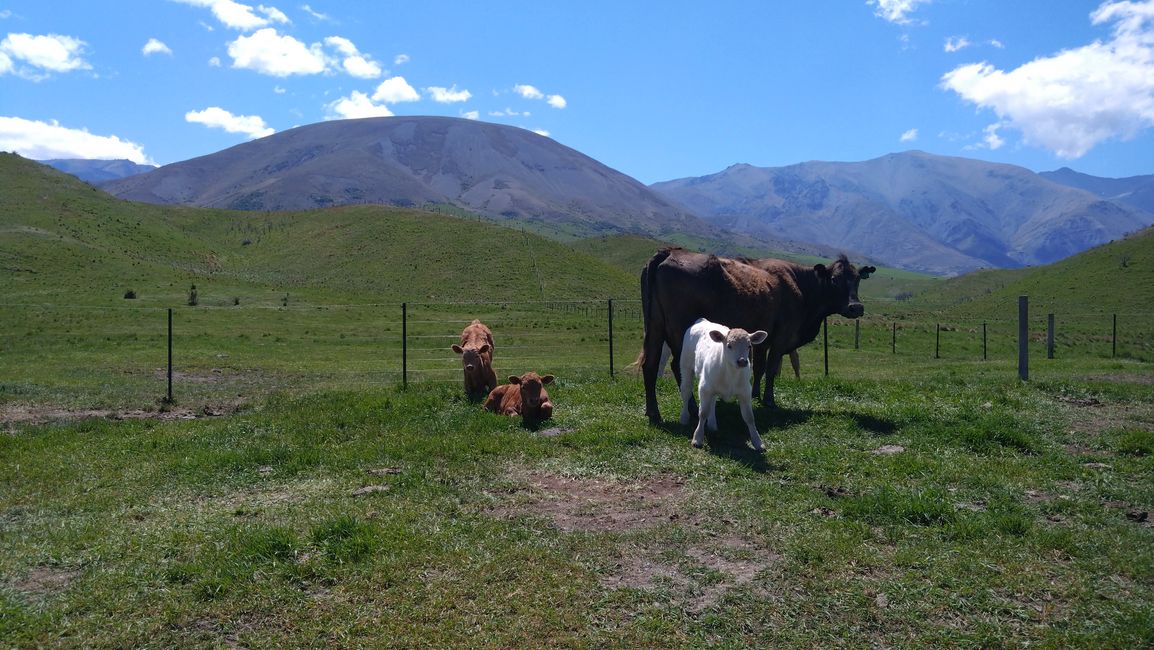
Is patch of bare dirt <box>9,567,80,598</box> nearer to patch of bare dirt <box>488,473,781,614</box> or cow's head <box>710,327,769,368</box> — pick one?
patch of bare dirt <box>488,473,781,614</box>

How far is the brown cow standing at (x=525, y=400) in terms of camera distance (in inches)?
476

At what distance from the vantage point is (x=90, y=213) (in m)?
74.5

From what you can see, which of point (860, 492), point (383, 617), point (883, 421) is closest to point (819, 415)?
point (883, 421)

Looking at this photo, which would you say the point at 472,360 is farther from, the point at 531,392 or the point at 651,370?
the point at 651,370

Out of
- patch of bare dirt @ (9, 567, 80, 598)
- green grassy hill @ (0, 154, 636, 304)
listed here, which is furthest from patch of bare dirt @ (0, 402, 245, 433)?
green grassy hill @ (0, 154, 636, 304)

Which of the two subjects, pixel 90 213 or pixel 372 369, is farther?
pixel 90 213

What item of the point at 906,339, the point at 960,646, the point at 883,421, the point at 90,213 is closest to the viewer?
the point at 960,646

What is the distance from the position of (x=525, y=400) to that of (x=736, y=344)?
3846mm

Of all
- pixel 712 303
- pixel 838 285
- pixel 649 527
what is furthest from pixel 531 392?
pixel 838 285

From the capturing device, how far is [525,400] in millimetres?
12086

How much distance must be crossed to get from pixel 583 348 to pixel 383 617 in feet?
89.7

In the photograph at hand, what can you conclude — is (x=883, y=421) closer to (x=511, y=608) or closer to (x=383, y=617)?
(x=511, y=608)

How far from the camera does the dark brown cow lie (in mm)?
12203

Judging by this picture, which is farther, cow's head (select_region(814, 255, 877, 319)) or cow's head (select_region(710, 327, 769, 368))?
cow's head (select_region(814, 255, 877, 319))
